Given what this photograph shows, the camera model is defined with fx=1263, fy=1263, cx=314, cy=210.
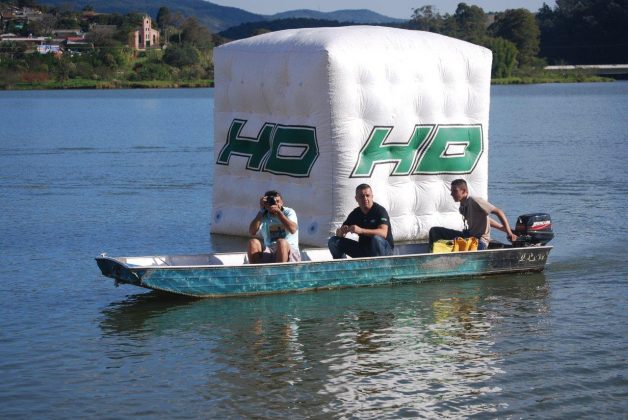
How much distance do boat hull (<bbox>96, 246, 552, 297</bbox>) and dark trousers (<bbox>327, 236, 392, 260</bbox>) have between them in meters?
0.19

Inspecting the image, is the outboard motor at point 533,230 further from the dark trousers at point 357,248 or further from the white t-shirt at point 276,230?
the white t-shirt at point 276,230

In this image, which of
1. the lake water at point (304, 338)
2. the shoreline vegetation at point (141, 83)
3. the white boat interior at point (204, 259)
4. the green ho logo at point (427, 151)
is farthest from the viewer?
the shoreline vegetation at point (141, 83)

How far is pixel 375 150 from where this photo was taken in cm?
1897

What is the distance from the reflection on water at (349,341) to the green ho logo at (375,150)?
108 inches

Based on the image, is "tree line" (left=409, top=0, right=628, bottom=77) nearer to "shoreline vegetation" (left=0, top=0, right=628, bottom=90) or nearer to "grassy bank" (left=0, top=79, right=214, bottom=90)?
"shoreline vegetation" (left=0, top=0, right=628, bottom=90)

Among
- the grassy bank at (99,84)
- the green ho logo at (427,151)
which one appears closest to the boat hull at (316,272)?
the green ho logo at (427,151)

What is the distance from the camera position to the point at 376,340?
1412 cm

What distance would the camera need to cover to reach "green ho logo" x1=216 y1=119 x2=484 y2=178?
746 inches

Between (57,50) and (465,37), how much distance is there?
6171cm

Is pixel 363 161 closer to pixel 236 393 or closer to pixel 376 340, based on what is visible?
pixel 376 340

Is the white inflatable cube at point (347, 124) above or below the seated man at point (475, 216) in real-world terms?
above

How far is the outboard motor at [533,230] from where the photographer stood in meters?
17.7

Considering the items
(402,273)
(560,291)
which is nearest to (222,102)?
(402,273)

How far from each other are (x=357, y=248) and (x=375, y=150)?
8.82 feet
